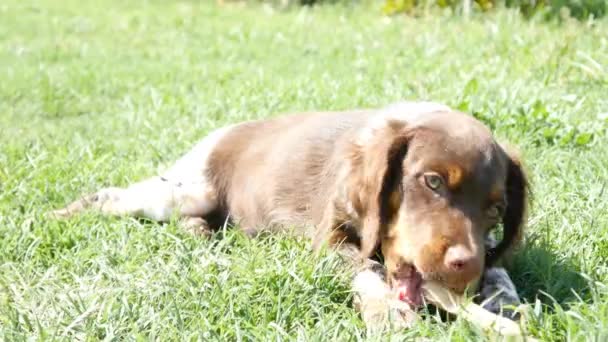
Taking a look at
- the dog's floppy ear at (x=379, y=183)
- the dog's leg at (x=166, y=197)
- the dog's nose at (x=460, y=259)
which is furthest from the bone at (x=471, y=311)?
the dog's leg at (x=166, y=197)

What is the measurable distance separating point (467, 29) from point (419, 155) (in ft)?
20.1

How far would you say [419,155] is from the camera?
11.5ft

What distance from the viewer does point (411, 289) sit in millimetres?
3479

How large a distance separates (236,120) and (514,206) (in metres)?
3.12

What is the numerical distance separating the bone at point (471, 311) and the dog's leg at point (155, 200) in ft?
5.66

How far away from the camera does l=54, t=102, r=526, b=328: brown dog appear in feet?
10.8

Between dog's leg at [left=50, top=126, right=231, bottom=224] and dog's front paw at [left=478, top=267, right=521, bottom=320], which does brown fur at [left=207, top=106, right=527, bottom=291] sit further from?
dog's leg at [left=50, top=126, right=231, bottom=224]

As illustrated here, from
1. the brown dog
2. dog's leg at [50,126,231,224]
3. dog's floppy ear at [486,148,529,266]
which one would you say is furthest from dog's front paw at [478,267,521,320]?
dog's leg at [50,126,231,224]

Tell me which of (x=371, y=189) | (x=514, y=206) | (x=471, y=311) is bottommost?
(x=471, y=311)

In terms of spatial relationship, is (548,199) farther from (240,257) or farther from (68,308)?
(68,308)

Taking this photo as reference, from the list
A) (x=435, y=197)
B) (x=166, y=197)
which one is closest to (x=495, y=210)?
(x=435, y=197)

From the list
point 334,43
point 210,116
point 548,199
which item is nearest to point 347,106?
point 210,116

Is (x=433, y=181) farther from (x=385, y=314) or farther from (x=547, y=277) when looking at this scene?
(x=547, y=277)

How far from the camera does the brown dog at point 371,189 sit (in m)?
3.29
